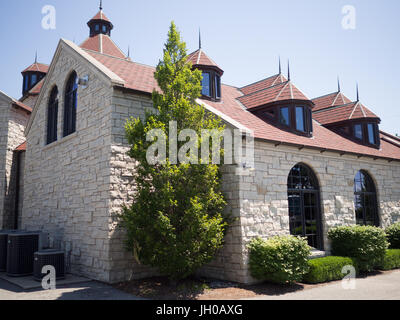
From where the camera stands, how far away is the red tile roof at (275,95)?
13.6 m

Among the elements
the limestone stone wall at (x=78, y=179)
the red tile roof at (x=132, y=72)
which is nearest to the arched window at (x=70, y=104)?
the limestone stone wall at (x=78, y=179)

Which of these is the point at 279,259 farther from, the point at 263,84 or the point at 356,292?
the point at 263,84

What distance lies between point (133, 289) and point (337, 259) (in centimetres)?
628

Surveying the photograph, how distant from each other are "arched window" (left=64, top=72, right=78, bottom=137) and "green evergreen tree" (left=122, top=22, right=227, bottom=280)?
484 cm

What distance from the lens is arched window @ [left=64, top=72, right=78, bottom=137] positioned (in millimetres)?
12812

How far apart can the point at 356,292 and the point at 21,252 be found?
9739 mm

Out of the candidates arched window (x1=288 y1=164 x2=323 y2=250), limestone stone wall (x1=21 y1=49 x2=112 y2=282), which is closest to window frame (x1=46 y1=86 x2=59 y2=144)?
limestone stone wall (x1=21 y1=49 x2=112 y2=282)

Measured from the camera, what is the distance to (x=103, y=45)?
24422 millimetres

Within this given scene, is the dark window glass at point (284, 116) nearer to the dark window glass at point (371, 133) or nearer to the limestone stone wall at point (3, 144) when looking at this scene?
the dark window glass at point (371, 133)

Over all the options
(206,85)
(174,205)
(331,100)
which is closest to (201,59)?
(206,85)

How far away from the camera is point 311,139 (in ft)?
42.4

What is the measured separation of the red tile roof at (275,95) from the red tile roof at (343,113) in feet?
12.6
